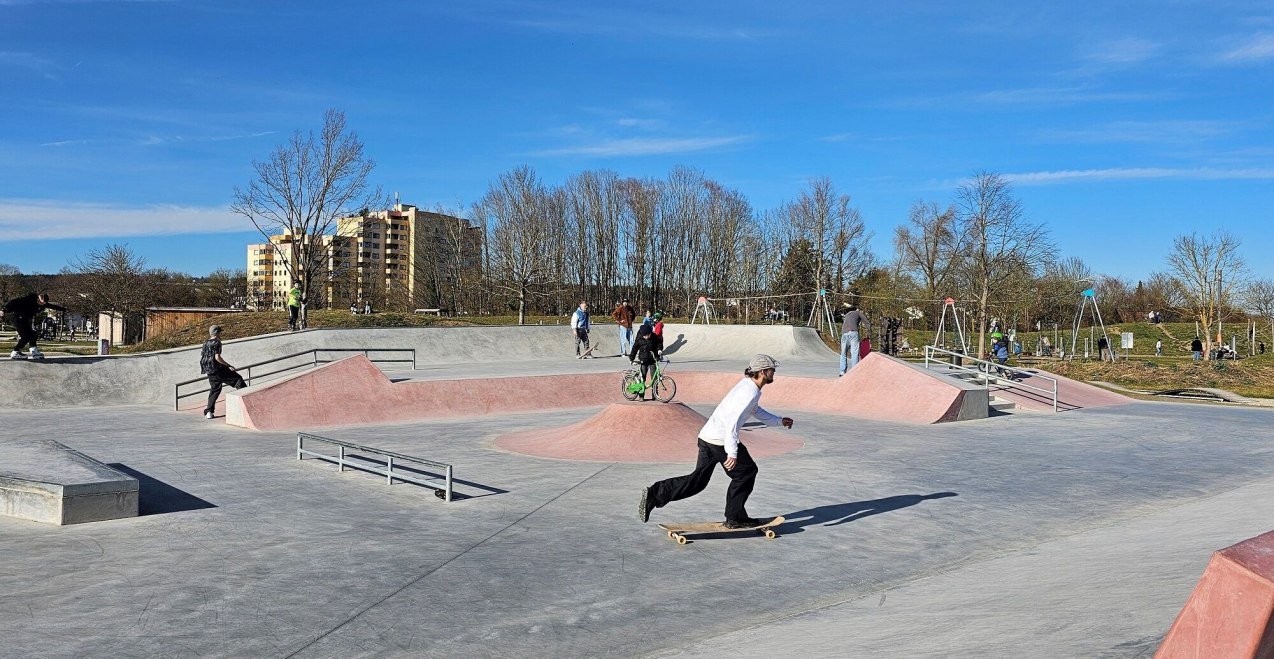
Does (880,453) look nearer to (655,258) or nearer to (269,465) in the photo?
(269,465)

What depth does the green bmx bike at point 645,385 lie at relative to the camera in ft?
48.3

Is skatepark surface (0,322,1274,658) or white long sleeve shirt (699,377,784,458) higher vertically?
white long sleeve shirt (699,377,784,458)

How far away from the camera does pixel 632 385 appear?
48.5 feet

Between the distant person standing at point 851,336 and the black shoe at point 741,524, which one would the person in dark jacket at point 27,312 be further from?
the distant person standing at point 851,336

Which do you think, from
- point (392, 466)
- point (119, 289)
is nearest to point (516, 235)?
point (119, 289)

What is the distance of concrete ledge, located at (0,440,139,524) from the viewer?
23.9 ft

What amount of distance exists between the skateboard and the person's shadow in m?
0.32

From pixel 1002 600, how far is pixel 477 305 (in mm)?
64658

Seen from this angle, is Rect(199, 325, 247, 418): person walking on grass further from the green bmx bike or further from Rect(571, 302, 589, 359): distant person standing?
Rect(571, 302, 589, 359): distant person standing

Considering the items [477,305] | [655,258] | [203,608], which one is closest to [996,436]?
[203,608]

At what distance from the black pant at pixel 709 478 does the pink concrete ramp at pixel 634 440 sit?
4.02 metres

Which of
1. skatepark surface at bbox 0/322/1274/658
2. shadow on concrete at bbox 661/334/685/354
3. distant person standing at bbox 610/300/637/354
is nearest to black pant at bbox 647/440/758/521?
skatepark surface at bbox 0/322/1274/658

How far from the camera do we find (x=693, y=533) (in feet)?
22.9

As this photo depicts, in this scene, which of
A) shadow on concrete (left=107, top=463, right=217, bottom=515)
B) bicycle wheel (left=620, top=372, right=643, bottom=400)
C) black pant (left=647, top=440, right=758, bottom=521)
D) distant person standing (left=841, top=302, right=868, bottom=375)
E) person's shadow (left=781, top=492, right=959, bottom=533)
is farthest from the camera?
distant person standing (left=841, top=302, right=868, bottom=375)
